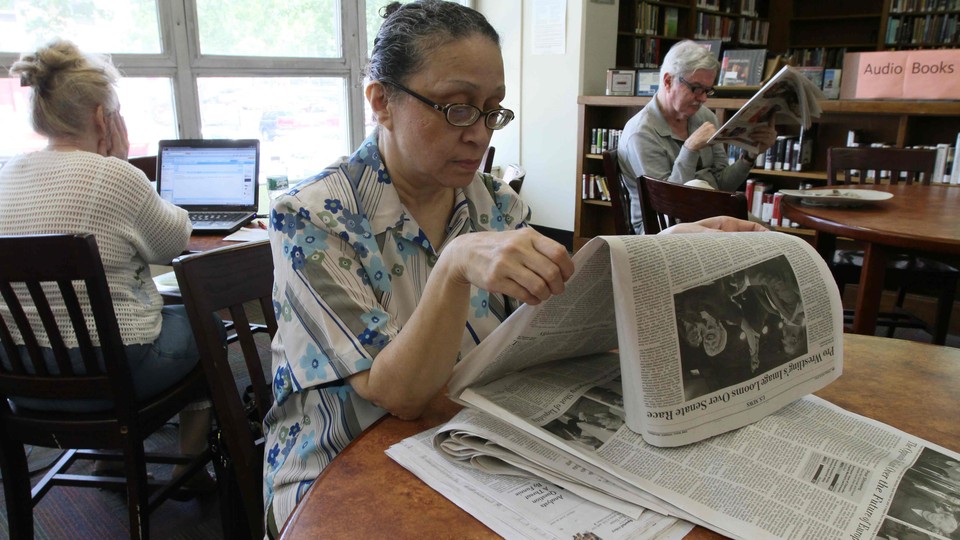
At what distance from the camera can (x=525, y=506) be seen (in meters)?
0.59

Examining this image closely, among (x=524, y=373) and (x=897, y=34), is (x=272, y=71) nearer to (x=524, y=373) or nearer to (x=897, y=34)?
(x=524, y=373)

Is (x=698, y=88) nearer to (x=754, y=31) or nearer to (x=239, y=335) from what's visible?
(x=239, y=335)

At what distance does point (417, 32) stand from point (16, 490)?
1480 mm

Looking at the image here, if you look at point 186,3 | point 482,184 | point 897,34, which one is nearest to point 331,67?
point 186,3

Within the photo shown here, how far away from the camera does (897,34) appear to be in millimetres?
6254

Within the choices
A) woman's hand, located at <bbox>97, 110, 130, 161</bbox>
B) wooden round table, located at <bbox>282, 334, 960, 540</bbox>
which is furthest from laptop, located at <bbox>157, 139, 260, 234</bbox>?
wooden round table, located at <bbox>282, 334, 960, 540</bbox>

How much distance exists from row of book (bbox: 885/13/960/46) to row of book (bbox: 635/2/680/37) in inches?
89.4

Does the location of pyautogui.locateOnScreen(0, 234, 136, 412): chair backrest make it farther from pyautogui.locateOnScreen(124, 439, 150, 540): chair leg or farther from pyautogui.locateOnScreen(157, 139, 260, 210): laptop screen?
pyautogui.locateOnScreen(157, 139, 260, 210): laptop screen

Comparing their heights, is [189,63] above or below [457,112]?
above

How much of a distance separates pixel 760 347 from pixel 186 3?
3870 millimetres

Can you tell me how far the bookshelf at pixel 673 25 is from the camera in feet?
17.6

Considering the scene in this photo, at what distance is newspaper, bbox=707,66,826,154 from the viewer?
7.13 ft

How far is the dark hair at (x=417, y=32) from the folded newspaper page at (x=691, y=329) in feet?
1.44

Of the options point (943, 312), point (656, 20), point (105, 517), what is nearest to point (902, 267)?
point (943, 312)
